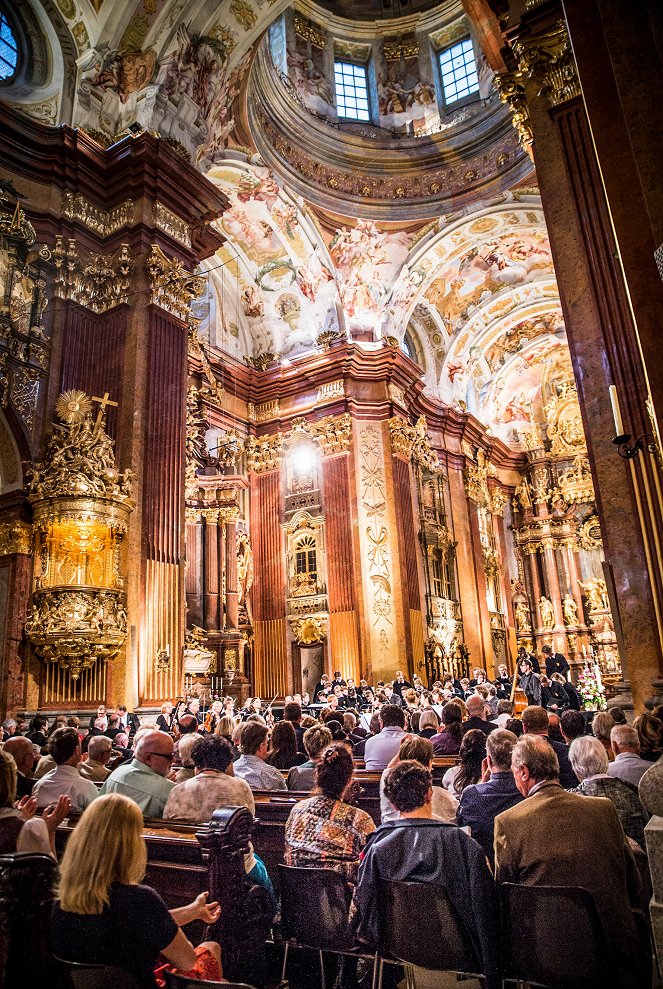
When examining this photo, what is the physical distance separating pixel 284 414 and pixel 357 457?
9.91 feet

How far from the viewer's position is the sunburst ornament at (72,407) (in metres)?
10.6

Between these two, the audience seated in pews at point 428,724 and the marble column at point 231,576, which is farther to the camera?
the marble column at point 231,576

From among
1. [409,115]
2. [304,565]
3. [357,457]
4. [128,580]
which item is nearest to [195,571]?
[304,565]

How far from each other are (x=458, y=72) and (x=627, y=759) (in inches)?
906

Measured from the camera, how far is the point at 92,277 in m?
12.0

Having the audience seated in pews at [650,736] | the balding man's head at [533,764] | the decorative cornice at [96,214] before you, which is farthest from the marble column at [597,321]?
the decorative cornice at [96,214]

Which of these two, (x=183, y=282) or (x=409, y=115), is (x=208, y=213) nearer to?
(x=183, y=282)

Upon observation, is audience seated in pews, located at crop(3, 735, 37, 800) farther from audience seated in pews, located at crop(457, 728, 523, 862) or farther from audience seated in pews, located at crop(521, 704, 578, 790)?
audience seated in pews, located at crop(521, 704, 578, 790)

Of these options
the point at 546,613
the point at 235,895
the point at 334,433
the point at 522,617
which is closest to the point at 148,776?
the point at 235,895

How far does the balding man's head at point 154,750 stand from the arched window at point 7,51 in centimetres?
1252

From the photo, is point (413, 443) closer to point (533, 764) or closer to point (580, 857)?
point (533, 764)

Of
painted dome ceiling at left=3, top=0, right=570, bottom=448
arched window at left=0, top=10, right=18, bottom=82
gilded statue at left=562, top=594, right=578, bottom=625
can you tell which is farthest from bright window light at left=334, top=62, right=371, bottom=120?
gilded statue at left=562, top=594, right=578, bottom=625

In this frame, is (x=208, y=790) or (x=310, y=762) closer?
(x=208, y=790)

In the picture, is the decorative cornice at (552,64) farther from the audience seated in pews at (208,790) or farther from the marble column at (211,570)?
the marble column at (211,570)
